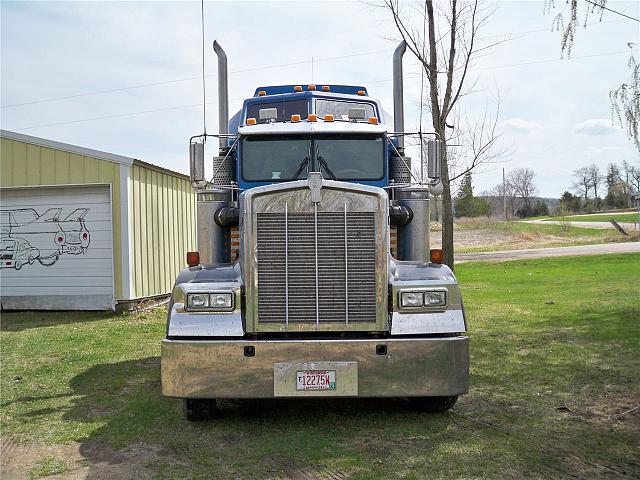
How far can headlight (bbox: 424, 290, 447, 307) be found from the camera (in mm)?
5551

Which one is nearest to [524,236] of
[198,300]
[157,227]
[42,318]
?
[157,227]

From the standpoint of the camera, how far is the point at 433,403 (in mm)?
6051

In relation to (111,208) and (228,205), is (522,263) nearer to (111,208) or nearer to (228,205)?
(111,208)

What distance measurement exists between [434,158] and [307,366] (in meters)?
2.55

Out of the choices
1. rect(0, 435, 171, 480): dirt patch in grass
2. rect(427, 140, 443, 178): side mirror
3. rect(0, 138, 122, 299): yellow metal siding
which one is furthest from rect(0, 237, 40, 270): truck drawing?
rect(427, 140, 443, 178): side mirror

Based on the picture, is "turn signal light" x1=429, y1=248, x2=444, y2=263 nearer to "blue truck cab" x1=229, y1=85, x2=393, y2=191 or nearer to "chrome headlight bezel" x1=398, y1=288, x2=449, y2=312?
"chrome headlight bezel" x1=398, y1=288, x2=449, y2=312

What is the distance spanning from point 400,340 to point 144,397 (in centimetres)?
294

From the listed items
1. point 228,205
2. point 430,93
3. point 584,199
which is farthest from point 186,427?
point 584,199

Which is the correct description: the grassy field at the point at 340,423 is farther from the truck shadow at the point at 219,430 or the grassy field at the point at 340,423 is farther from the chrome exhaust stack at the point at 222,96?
the chrome exhaust stack at the point at 222,96

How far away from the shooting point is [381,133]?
6.80m

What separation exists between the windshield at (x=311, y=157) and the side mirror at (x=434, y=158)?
0.47 metres

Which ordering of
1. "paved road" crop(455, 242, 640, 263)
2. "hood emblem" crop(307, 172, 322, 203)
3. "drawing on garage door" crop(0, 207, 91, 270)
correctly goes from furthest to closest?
"paved road" crop(455, 242, 640, 263) → "drawing on garage door" crop(0, 207, 91, 270) → "hood emblem" crop(307, 172, 322, 203)

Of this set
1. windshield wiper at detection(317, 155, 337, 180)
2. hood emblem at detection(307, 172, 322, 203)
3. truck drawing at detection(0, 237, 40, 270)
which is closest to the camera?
hood emblem at detection(307, 172, 322, 203)

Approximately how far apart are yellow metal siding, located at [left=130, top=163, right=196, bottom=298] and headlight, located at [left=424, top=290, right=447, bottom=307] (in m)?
8.96
